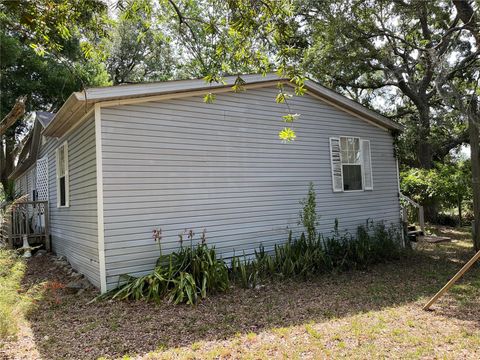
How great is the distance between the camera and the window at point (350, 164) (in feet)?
29.1

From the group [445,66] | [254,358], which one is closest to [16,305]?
[254,358]

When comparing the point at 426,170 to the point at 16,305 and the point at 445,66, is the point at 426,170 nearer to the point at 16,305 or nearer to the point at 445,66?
the point at 445,66

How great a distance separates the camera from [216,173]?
280 inches

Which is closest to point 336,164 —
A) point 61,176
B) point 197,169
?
point 197,169

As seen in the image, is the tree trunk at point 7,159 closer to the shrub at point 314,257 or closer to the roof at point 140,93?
the roof at point 140,93

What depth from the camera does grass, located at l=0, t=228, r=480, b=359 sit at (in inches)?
149

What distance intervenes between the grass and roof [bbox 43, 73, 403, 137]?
2.87 m

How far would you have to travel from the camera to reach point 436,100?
17.3 metres

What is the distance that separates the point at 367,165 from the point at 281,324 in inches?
240

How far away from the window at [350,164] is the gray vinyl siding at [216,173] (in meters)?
0.20

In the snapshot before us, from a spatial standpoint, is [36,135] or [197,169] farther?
[36,135]

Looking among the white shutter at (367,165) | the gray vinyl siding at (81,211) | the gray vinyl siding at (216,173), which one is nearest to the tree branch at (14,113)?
the gray vinyl siding at (81,211)

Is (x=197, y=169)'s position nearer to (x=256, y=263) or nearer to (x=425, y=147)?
(x=256, y=263)

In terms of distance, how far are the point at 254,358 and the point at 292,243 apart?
4.37 metres
